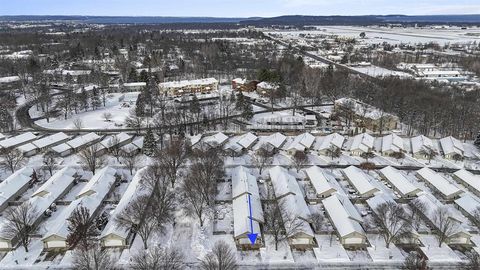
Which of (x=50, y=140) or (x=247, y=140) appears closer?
(x=50, y=140)

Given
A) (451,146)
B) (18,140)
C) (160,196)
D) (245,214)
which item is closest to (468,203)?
(451,146)

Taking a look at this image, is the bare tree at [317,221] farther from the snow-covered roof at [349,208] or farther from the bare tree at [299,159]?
the bare tree at [299,159]

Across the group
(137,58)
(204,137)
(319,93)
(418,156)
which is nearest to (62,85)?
(137,58)

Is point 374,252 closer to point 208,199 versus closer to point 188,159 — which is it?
point 208,199

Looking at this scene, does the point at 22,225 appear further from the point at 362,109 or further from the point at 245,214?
the point at 362,109

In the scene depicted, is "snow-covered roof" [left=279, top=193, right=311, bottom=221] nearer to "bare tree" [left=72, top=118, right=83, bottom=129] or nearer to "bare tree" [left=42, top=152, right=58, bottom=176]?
"bare tree" [left=42, top=152, right=58, bottom=176]

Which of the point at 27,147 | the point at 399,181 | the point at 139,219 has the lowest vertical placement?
the point at 399,181
